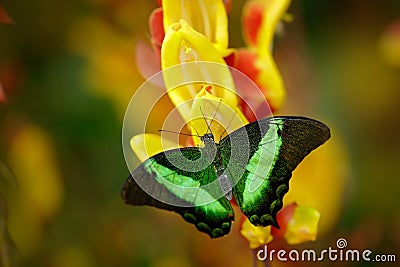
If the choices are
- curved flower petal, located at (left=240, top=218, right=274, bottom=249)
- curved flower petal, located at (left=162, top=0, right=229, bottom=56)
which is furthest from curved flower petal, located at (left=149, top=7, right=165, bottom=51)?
curved flower petal, located at (left=240, top=218, right=274, bottom=249)

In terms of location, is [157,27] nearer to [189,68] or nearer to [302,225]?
[189,68]

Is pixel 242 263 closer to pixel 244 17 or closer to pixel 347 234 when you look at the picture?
pixel 347 234

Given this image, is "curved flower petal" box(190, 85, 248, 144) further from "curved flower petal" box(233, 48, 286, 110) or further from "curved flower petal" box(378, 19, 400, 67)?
"curved flower petal" box(378, 19, 400, 67)

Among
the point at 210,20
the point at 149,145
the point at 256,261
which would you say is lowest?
the point at 256,261

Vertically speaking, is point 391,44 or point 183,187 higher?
point 391,44

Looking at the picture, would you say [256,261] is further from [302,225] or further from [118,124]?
[118,124]

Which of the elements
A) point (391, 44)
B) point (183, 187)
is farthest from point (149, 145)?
point (391, 44)
